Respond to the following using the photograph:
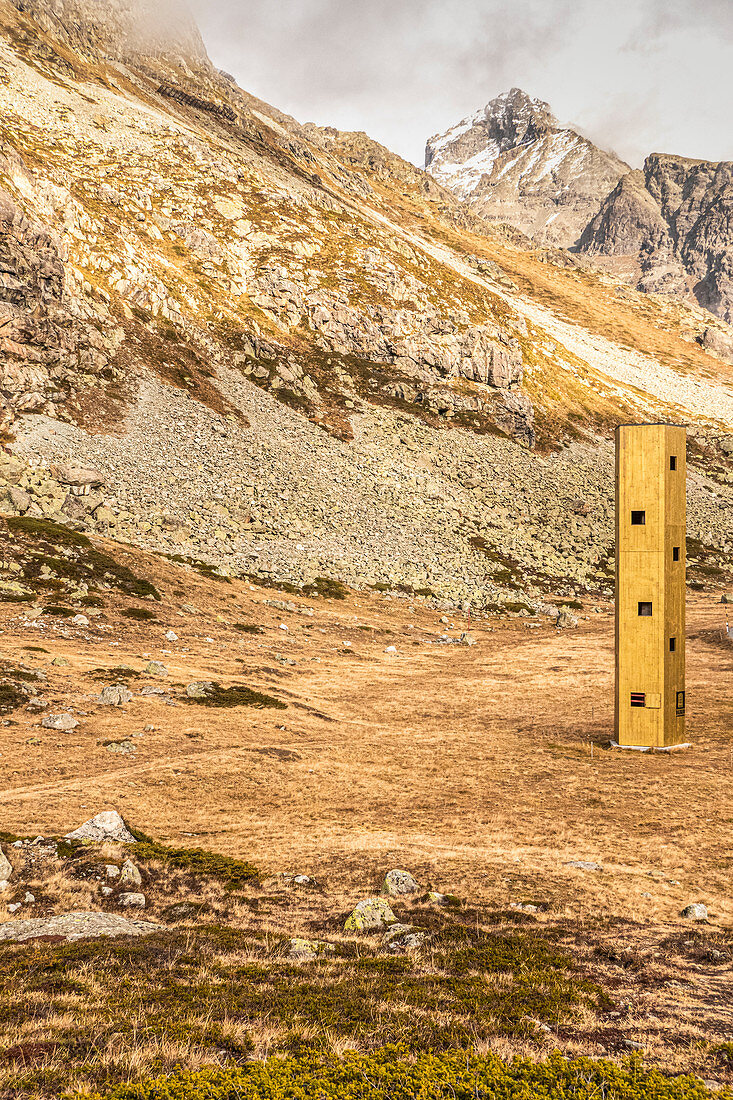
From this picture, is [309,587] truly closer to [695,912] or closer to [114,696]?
[114,696]

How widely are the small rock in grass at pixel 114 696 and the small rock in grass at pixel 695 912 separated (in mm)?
20573

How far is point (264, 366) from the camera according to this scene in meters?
82.1

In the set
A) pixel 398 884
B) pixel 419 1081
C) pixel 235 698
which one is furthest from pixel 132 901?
pixel 235 698

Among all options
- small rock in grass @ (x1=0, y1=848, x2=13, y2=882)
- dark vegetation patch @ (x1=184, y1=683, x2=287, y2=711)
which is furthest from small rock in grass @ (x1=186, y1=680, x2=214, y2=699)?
small rock in grass @ (x1=0, y1=848, x2=13, y2=882)

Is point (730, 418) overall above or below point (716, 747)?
above

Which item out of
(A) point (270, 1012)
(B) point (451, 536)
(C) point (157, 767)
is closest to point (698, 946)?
(A) point (270, 1012)

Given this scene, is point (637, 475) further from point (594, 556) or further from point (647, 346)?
point (647, 346)

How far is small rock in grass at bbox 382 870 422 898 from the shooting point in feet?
44.5

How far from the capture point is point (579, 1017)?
8.37 metres

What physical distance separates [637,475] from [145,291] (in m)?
72.5

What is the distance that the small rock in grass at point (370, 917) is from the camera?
11812 mm

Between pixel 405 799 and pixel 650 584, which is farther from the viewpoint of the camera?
pixel 650 584

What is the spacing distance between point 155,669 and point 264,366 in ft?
202

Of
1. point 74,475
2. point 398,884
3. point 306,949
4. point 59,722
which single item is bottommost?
point 398,884
